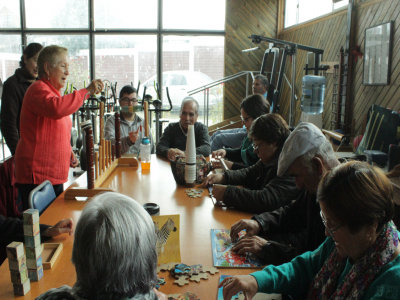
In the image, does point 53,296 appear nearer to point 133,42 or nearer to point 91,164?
point 91,164

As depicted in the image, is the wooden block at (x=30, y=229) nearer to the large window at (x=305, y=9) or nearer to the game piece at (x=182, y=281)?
the game piece at (x=182, y=281)

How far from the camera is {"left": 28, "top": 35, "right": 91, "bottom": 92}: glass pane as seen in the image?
7.91 meters

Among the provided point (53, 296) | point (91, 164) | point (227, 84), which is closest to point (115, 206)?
point (53, 296)

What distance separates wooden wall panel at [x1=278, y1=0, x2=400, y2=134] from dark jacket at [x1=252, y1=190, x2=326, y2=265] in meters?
2.70

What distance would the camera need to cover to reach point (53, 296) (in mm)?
858

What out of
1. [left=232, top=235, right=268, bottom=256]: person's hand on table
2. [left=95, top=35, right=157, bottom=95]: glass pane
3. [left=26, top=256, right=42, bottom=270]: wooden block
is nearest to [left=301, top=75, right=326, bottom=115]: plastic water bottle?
[left=95, top=35, right=157, bottom=95]: glass pane

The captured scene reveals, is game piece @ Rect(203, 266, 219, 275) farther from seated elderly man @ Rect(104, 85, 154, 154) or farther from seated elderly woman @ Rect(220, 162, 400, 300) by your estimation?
seated elderly man @ Rect(104, 85, 154, 154)

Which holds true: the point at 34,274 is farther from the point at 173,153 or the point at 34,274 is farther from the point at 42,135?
the point at 173,153

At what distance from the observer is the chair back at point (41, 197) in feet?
6.11

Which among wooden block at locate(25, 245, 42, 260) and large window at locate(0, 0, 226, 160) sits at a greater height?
large window at locate(0, 0, 226, 160)

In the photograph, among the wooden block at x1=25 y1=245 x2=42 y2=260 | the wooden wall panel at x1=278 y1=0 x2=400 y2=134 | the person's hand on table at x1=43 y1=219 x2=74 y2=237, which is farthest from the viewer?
the wooden wall panel at x1=278 y1=0 x2=400 y2=134

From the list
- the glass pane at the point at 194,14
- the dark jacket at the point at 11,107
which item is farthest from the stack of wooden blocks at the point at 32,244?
the glass pane at the point at 194,14

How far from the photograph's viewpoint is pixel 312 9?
6.21 m

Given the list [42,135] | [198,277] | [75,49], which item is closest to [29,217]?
[198,277]
